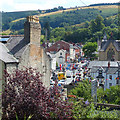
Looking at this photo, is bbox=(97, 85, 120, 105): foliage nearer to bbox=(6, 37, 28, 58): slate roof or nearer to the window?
bbox=(6, 37, 28, 58): slate roof

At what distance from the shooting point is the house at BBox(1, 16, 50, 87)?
16.1m

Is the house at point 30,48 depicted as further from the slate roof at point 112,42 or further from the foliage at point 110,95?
the slate roof at point 112,42

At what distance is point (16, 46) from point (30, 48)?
108cm

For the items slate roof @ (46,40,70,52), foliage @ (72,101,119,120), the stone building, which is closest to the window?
the stone building

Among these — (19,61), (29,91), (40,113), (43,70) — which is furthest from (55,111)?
(43,70)

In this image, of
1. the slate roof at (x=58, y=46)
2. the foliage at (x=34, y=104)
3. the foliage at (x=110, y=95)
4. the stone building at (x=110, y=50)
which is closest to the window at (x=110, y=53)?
the stone building at (x=110, y=50)

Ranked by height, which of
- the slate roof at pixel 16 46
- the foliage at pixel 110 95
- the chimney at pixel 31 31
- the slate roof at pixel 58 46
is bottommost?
the foliage at pixel 110 95

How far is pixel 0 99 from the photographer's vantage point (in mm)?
10438

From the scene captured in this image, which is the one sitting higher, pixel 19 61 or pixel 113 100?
pixel 19 61

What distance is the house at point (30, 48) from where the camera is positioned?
52.9 feet

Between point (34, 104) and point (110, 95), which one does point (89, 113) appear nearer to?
point (34, 104)

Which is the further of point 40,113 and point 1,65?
point 1,65

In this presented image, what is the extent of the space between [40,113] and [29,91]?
104 cm

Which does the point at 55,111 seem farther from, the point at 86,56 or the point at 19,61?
the point at 86,56
